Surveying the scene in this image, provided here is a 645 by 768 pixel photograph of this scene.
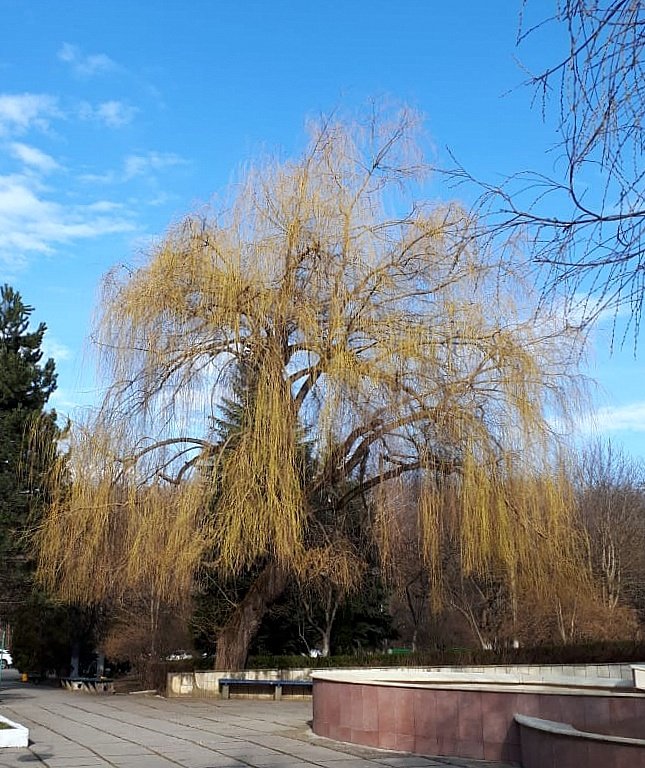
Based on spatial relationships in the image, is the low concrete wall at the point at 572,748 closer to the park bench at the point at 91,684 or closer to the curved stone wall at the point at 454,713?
the curved stone wall at the point at 454,713

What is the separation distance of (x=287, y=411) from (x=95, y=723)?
220 inches

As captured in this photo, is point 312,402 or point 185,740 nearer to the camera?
point 185,740

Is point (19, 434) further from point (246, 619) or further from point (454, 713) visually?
point (454, 713)

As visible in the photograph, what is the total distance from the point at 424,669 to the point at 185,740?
29.3ft

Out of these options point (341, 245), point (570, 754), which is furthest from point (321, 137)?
point (570, 754)

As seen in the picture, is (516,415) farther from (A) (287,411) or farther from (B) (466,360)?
(A) (287,411)

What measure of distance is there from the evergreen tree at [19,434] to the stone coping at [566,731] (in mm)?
11535

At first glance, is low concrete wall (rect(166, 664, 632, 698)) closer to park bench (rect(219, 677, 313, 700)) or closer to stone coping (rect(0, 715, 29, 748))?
park bench (rect(219, 677, 313, 700))

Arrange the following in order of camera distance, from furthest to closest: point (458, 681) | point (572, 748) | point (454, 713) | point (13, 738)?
point (458, 681) < point (13, 738) < point (454, 713) < point (572, 748)

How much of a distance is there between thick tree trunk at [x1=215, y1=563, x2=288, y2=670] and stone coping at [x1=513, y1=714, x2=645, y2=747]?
31.9ft

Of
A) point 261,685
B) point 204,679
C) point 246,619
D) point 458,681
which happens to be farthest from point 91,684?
point 458,681

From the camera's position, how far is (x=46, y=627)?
98.7 feet

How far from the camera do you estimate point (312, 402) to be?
15352 mm

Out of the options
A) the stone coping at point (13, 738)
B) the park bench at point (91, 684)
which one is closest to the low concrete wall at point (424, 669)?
the park bench at point (91, 684)
